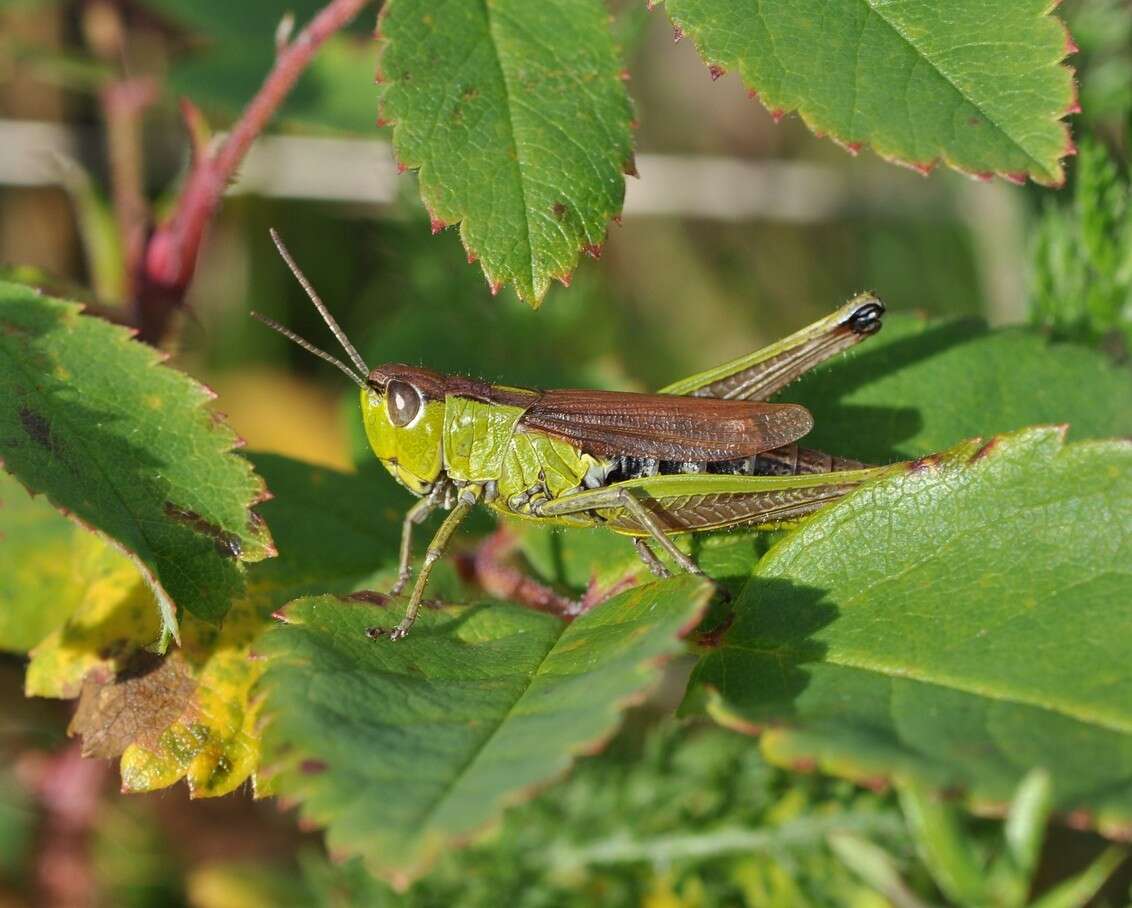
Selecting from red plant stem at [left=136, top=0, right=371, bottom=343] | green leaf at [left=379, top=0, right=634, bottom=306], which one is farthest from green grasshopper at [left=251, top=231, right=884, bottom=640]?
green leaf at [left=379, top=0, right=634, bottom=306]

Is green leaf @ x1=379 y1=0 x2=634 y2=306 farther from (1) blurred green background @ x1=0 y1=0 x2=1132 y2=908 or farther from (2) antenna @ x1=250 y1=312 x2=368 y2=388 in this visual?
(1) blurred green background @ x1=0 y1=0 x2=1132 y2=908

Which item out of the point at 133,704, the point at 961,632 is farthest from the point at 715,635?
the point at 133,704

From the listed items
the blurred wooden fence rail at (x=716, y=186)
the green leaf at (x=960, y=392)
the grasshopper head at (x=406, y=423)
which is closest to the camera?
the green leaf at (x=960, y=392)

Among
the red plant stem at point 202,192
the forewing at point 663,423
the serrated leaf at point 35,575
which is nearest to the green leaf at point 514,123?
the red plant stem at point 202,192

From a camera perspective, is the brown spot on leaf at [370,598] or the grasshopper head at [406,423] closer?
the brown spot on leaf at [370,598]

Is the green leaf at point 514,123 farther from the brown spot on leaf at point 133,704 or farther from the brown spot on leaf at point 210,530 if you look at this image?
the brown spot on leaf at point 133,704

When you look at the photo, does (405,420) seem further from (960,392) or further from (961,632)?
(961,632)
